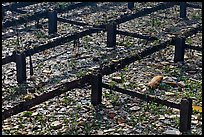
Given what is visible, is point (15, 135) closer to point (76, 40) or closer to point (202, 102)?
point (202, 102)

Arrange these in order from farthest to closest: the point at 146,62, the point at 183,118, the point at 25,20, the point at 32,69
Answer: the point at 25,20 → the point at 146,62 → the point at 32,69 → the point at 183,118

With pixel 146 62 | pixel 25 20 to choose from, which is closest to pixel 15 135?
pixel 146 62

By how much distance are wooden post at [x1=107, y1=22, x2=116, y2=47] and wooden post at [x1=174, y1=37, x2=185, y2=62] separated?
160cm

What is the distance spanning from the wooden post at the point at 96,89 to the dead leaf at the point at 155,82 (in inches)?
47.5

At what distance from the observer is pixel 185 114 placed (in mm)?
6895

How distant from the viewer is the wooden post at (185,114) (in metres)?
6.82

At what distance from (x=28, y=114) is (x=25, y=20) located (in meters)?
4.94

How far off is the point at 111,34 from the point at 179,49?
5.76ft

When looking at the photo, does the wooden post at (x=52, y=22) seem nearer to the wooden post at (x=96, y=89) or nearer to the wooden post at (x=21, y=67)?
the wooden post at (x=21, y=67)

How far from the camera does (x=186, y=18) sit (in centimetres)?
1345

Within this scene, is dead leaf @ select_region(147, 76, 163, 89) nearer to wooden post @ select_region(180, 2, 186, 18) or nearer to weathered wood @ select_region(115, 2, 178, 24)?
weathered wood @ select_region(115, 2, 178, 24)

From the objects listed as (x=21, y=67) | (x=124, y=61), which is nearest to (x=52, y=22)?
(x=21, y=67)

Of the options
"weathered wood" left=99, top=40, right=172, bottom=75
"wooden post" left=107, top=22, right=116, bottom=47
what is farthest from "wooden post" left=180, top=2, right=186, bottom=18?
"weathered wood" left=99, top=40, right=172, bottom=75

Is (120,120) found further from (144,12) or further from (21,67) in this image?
(144,12)
